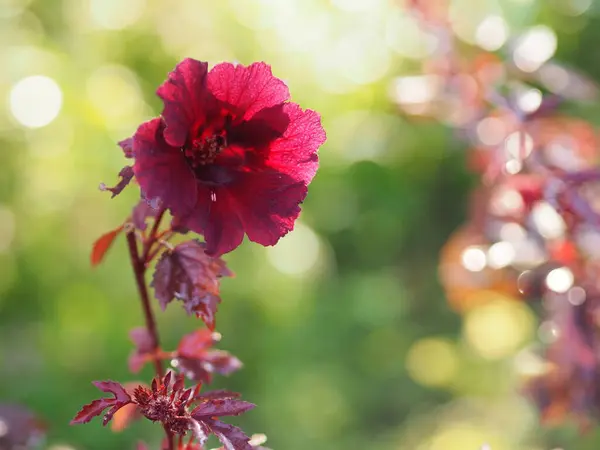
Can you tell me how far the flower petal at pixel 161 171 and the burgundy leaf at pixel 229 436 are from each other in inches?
5.7

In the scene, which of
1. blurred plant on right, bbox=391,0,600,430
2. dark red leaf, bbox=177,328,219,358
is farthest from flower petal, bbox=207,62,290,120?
blurred plant on right, bbox=391,0,600,430

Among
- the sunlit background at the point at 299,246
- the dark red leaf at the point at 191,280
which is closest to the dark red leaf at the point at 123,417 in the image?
the dark red leaf at the point at 191,280

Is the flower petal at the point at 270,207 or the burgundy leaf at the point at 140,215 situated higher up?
the burgundy leaf at the point at 140,215

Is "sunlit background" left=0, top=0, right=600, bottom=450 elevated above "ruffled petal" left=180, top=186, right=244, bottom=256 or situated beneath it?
elevated above

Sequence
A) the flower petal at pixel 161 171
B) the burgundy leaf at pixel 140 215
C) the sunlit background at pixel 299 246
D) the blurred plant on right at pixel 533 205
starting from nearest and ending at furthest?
the flower petal at pixel 161 171 → the burgundy leaf at pixel 140 215 → the blurred plant on right at pixel 533 205 → the sunlit background at pixel 299 246

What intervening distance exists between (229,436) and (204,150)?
196 mm

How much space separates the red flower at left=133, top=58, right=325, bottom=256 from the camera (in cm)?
47

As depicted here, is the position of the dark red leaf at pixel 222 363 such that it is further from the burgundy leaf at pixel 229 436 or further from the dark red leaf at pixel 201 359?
the burgundy leaf at pixel 229 436

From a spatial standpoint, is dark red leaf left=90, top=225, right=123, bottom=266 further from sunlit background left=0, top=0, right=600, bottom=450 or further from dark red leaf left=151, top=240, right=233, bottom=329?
sunlit background left=0, top=0, right=600, bottom=450

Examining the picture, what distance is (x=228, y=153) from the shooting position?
1.75 ft

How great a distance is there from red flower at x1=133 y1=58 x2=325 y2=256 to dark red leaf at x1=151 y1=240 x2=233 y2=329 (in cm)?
3

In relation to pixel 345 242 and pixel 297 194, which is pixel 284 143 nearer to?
pixel 297 194

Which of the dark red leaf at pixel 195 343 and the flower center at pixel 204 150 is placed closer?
the flower center at pixel 204 150

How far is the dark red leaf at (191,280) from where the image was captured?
20.8 inches
